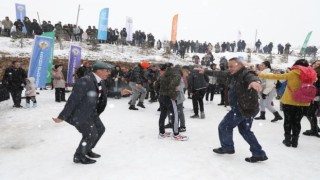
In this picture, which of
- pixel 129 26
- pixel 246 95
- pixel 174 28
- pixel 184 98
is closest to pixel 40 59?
pixel 184 98

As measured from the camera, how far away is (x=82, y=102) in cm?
436

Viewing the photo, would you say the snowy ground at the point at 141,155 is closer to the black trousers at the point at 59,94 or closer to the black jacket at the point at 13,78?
the black jacket at the point at 13,78

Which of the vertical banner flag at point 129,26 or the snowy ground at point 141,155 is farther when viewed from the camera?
the vertical banner flag at point 129,26

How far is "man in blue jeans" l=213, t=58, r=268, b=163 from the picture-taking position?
4.62 meters

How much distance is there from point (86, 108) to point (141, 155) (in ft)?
5.02

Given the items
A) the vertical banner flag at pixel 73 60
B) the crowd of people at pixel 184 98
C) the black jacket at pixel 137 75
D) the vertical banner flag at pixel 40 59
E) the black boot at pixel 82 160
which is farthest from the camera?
the vertical banner flag at pixel 73 60

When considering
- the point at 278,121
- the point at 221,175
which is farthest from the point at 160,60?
the point at 221,175

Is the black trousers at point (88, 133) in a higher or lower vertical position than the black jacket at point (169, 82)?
lower

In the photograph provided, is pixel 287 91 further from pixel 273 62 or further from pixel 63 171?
pixel 273 62

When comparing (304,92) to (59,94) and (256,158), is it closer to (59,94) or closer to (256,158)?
(256,158)

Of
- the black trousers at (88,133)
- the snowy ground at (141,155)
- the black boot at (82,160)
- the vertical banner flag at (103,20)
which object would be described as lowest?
Answer: the snowy ground at (141,155)

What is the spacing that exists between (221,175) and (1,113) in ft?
23.8

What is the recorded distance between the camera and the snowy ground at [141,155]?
4.41 metres

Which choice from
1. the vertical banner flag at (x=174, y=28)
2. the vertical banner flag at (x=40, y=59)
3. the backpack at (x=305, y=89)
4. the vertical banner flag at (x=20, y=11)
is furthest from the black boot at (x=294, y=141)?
the vertical banner flag at (x=20, y=11)
